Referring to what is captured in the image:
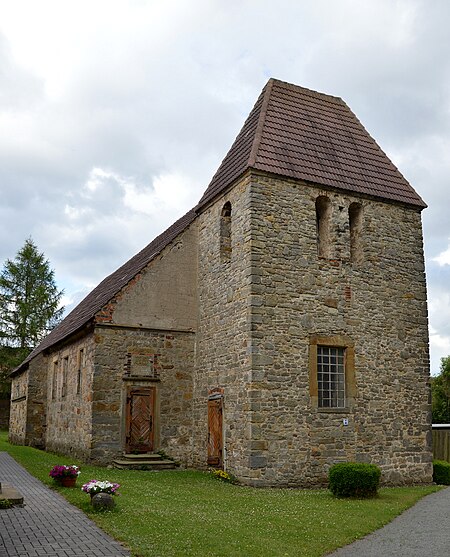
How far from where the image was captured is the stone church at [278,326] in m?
15.4

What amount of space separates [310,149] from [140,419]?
30.2 ft

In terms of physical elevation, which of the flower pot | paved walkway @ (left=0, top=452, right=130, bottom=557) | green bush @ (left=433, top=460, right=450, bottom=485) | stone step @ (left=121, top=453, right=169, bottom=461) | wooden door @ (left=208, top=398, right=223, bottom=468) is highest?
wooden door @ (left=208, top=398, right=223, bottom=468)

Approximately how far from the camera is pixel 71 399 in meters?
20.5

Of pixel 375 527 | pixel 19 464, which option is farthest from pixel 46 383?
pixel 375 527

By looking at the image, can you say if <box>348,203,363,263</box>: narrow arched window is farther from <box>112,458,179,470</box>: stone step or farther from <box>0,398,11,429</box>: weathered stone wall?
<box>0,398,11,429</box>: weathered stone wall

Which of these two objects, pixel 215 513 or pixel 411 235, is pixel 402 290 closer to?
pixel 411 235

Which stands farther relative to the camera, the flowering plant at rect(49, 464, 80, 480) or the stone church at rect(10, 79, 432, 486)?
the stone church at rect(10, 79, 432, 486)

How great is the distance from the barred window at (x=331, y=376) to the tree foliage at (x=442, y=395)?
70.6 feet

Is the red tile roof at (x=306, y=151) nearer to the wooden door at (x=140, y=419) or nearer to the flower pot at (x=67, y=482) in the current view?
the wooden door at (x=140, y=419)

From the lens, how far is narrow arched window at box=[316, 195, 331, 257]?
1702cm

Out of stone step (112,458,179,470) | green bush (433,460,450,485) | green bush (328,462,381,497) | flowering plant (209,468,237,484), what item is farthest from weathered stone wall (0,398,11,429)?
green bush (328,462,381,497)

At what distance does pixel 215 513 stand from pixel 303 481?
4859mm

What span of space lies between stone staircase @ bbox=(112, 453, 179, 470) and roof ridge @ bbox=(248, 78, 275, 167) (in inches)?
337

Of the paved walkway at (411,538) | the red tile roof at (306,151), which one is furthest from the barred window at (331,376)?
the red tile roof at (306,151)
